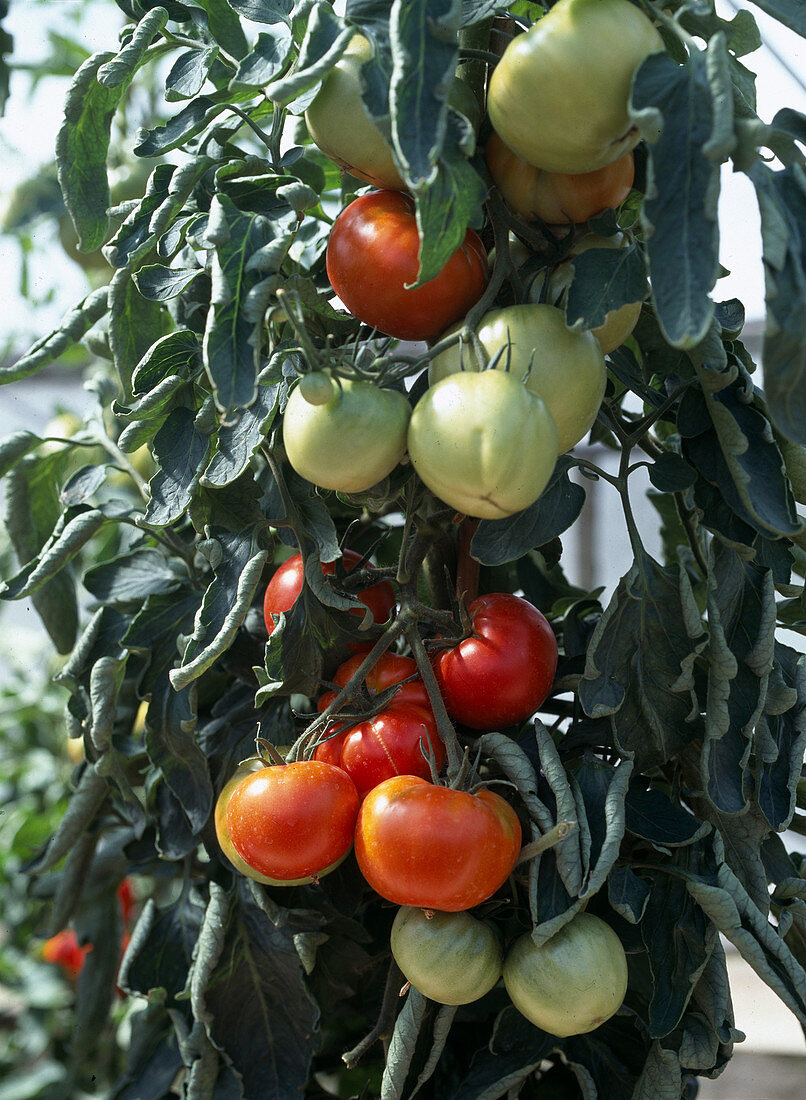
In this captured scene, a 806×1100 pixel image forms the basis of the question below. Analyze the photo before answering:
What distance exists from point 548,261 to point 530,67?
0.28ft

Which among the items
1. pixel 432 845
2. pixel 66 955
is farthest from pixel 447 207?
pixel 66 955

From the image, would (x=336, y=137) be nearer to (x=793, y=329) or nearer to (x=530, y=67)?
(x=530, y=67)

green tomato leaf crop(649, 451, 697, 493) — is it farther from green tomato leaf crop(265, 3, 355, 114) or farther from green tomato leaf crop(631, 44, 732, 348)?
green tomato leaf crop(265, 3, 355, 114)

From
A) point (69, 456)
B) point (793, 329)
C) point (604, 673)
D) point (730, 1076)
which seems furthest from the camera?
point (730, 1076)

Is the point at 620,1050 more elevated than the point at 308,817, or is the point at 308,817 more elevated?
the point at 308,817

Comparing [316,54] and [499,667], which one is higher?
[316,54]

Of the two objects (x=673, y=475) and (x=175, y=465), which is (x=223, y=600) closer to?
(x=175, y=465)

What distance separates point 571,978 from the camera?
40cm

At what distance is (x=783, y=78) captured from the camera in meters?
0.75

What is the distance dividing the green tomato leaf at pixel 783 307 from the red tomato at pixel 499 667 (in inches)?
6.6

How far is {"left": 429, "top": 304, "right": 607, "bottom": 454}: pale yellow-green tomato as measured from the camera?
364 millimetres

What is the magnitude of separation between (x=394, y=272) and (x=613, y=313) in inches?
3.8

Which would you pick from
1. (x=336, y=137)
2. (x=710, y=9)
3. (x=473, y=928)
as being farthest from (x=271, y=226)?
(x=473, y=928)

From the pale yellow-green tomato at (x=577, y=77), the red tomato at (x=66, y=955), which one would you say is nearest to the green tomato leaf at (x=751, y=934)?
the pale yellow-green tomato at (x=577, y=77)
